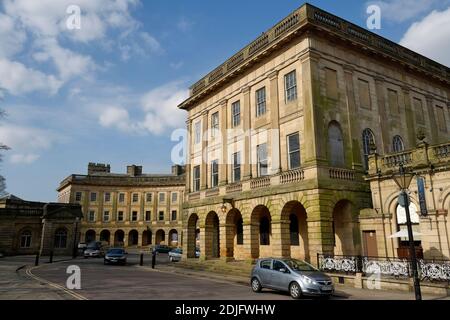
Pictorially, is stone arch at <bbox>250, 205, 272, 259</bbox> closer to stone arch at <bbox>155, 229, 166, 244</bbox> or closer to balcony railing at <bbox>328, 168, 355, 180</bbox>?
balcony railing at <bbox>328, 168, 355, 180</bbox>

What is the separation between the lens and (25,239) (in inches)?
1795

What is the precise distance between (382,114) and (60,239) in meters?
40.1

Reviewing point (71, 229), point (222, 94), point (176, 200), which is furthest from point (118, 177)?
point (222, 94)

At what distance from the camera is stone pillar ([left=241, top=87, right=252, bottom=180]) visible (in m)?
26.2

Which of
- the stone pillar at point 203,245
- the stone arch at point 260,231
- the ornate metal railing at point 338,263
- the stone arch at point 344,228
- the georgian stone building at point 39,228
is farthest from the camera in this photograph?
the georgian stone building at point 39,228

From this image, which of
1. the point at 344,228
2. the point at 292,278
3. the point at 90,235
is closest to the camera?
the point at 292,278

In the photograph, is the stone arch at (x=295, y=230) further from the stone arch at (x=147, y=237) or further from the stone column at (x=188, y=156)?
the stone arch at (x=147, y=237)

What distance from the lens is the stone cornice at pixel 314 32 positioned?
22328mm

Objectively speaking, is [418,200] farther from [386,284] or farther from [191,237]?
[191,237]

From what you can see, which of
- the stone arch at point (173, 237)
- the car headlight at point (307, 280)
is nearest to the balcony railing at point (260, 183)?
the car headlight at point (307, 280)

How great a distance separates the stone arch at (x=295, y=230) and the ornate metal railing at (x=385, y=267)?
3.29m

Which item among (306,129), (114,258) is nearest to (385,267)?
(306,129)

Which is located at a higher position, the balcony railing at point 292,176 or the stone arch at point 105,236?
the balcony railing at point 292,176
